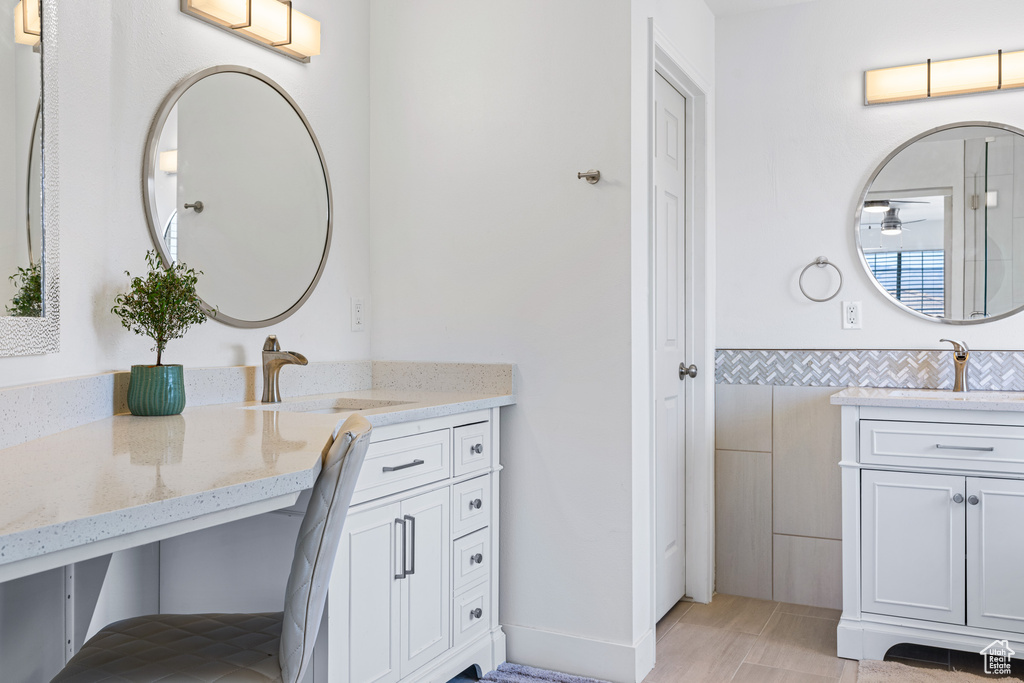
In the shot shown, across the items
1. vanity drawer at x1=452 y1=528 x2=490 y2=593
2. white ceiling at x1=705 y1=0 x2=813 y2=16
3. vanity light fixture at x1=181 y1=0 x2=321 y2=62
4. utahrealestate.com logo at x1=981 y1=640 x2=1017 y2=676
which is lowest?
utahrealestate.com logo at x1=981 y1=640 x2=1017 y2=676

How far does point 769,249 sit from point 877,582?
1348 mm

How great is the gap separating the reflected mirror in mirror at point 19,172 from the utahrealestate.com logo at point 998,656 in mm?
2705

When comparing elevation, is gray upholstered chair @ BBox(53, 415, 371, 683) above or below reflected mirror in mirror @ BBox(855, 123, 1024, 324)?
below

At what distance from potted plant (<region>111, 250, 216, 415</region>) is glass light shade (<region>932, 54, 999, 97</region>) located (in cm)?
267

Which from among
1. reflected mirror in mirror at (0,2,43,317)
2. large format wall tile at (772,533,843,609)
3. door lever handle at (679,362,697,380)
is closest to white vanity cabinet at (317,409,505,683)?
reflected mirror in mirror at (0,2,43,317)

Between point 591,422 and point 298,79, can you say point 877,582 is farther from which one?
point 298,79

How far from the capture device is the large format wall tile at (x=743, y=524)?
10.4 feet

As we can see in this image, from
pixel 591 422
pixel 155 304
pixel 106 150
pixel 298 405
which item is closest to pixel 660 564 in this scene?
pixel 591 422

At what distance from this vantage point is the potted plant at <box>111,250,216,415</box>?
5.96 feet

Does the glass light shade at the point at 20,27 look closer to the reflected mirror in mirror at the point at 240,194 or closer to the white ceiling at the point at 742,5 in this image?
the reflected mirror in mirror at the point at 240,194

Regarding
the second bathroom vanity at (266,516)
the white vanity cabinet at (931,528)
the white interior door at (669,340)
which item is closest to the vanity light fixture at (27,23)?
the second bathroom vanity at (266,516)

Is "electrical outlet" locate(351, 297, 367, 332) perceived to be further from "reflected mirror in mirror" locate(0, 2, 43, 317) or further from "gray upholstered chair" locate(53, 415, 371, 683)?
"gray upholstered chair" locate(53, 415, 371, 683)

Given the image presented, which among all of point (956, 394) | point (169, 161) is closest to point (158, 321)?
point (169, 161)

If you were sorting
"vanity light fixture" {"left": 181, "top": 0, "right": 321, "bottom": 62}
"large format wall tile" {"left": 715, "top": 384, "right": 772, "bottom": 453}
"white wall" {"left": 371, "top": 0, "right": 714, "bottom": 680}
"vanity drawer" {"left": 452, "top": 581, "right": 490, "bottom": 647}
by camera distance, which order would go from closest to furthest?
"vanity light fixture" {"left": 181, "top": 0, "right": 321, "bottom": 62} → "vanity drawer" {"left": 452, "top": 581, "right": 490, "bottom": 647} → "white wall" {"left": 371, "top": 0, "right": 714, "bottom": 680} → "large format wall tile" {"left": 715, "top": 384, "right": 772, "bottom": 453}
